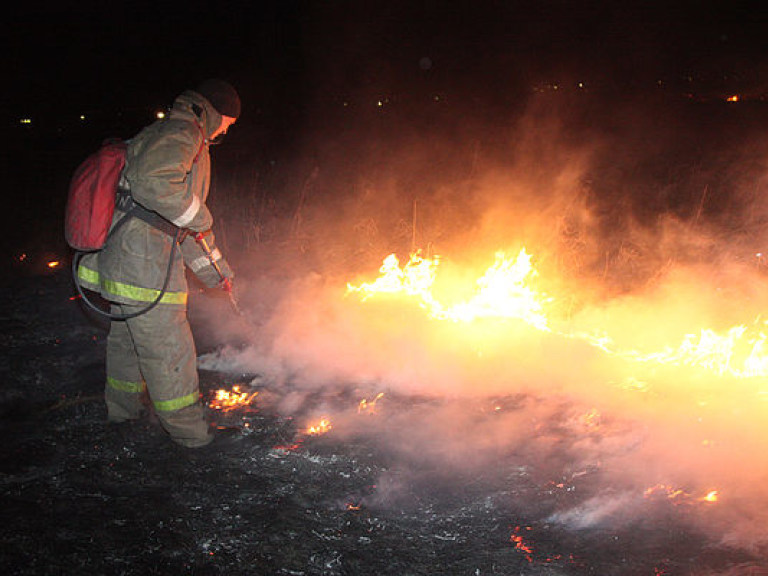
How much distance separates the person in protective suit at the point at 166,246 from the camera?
315cm

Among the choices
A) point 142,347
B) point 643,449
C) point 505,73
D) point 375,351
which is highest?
point 505,73

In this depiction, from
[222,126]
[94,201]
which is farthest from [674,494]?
[94,201]

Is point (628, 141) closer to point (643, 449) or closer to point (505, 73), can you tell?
point (505, 73)

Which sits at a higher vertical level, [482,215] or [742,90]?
[742,90]

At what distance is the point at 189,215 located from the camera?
10.8 feet

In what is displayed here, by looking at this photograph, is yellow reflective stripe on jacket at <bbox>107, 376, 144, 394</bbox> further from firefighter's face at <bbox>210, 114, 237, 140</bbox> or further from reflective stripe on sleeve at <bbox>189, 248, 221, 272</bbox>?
firefighter's face at <bbox>210, 114, 237, 140</bbox>

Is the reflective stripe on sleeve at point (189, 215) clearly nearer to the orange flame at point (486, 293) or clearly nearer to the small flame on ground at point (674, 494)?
the orange flame at point (486, 293)

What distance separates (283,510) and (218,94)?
8.81 ft

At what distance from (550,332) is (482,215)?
5.75 meters

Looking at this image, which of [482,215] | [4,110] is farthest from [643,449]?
[4,110]

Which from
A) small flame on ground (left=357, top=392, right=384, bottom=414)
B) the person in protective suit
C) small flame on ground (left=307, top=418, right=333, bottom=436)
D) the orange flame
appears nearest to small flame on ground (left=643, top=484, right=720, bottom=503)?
small flame on ground (left=357, top=392, right=384, bottom=414)

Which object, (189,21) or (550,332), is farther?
(189,21)

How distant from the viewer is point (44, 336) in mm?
5297

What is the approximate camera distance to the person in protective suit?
124 inches
